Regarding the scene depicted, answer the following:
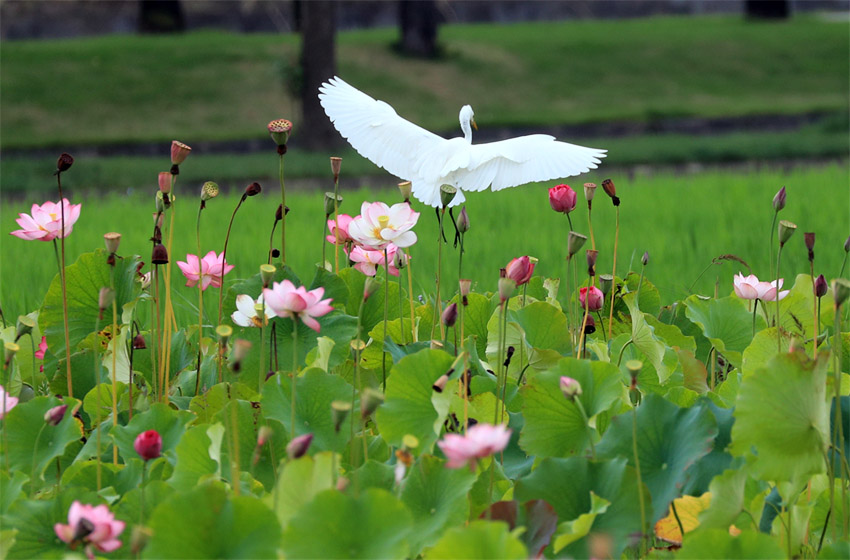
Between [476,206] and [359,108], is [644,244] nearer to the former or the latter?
[476,206]

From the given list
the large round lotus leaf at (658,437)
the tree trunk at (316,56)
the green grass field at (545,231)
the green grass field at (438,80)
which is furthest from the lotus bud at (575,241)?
the green grass field at (438,80)

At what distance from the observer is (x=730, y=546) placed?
0.84 meters

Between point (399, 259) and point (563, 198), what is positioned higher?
point (563, 198)

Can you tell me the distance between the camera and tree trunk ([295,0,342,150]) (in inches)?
339

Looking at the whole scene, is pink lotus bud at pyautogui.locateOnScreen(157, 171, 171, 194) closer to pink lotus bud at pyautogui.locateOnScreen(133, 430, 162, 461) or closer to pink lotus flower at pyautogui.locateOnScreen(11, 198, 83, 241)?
pink lotus flower at pyautogui.locateOnScreen(11, 198, 83, 241)

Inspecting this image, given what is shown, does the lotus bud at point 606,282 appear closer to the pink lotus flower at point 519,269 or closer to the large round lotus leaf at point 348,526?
the pink lotus flower at point 519,269

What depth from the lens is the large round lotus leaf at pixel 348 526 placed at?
A: 80 cm

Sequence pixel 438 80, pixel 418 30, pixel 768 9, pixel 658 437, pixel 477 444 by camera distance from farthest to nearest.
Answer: pixel 768 9, pixel 418 30, pixel 438 80, pixel 658 437, pixel 477 444

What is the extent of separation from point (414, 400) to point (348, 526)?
30 centimetres

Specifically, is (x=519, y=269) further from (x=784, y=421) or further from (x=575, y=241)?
(x=784, y=421)

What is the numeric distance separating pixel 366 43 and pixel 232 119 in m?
3.45

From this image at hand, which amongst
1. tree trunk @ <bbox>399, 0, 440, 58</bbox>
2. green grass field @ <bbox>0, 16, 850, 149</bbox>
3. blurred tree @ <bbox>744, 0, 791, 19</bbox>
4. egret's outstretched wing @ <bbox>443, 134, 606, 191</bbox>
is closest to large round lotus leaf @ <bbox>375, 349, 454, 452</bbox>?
egret's outstretched wing @ <bbox>443, 134, 606, 191</bbox>

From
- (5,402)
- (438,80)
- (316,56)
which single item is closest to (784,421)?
(5,402)

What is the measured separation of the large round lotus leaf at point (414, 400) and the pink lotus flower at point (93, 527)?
338mm
